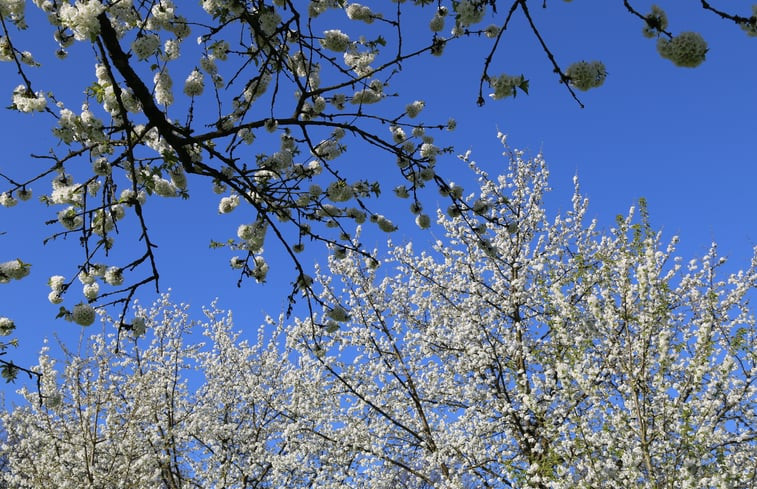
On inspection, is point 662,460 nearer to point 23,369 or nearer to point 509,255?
point 509,255

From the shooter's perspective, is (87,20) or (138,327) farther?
(138,327)

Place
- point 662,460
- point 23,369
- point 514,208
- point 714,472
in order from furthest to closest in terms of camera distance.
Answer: point 514,208 < point 662,460 < point 714,472 < point 23,369

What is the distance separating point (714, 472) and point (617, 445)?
33.9 inches

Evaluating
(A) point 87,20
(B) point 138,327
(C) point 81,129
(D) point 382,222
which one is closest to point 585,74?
(D) point 382,222

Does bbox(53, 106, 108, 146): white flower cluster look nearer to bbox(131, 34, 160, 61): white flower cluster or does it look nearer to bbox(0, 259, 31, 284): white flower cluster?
bbox(131, 34, 160, 61): white flower cluster

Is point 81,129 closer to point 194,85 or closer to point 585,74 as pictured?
point 194,85

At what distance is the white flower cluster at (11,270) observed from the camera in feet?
10.2

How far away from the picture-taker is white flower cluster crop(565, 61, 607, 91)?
2.14m

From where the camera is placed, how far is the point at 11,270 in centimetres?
312

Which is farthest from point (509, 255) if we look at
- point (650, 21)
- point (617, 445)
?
point (650, 21)

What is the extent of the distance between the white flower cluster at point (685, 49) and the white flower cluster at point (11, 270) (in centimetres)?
337

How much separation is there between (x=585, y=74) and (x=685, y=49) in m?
0.35

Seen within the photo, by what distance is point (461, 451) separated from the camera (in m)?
7.45

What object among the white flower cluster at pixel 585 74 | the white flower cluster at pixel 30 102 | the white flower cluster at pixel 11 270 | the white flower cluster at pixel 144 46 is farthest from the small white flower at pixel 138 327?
the white flower cluster at pixel 585 74
